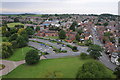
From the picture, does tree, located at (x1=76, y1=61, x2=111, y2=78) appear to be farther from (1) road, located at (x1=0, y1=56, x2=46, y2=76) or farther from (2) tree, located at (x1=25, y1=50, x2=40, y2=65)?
(1) road, located at (x1=0, y1=56, x2=46, y2=76)

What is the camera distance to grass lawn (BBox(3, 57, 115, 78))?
32.3ft

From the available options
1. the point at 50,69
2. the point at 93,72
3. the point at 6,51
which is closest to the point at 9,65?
the point at 6,51

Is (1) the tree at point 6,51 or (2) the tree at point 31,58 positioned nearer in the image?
(2) the tree at point 31,58

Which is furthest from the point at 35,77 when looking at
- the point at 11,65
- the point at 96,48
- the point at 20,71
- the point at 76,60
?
the point at 96,48

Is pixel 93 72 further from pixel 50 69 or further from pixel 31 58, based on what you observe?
pixel 31 58

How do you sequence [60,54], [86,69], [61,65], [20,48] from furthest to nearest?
1. [20,48]
2. [60,54]
3. [61,65]
4. [86,69]

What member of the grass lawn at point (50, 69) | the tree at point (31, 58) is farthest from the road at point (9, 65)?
the tree at point (31, 58)

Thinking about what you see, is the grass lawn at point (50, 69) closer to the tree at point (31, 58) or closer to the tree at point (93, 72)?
the tree at point (31, 58)

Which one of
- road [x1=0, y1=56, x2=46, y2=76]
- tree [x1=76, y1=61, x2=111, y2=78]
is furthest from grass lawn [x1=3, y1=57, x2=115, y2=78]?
tree [x1=76, y1=61, x2=111, y2=78]

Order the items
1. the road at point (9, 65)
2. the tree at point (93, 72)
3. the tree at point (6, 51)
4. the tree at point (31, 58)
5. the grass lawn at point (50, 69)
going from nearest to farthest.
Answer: the tree at point (93, 72), the grass lawn at point (50, 69), the road at point (9, 65), the tree at point (31, 58), the tree at point (6, 51)

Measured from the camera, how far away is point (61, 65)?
11.6m

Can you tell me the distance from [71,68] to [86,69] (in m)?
3.07

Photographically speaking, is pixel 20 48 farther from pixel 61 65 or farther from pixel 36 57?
pixel 61 65

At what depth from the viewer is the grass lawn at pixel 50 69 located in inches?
387
